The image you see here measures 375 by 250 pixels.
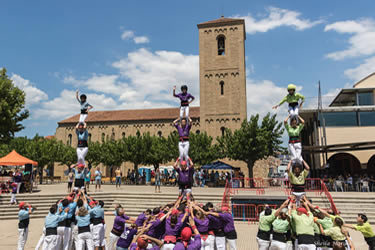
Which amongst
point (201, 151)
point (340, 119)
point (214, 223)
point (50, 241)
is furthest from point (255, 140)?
point (50, 241)

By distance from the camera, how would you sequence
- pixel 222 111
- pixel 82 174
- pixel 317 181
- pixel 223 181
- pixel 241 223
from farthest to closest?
pixel 222 111 < pixel 223 181 < pixel 317 181 < pixel 241 223 < pixel 82 174

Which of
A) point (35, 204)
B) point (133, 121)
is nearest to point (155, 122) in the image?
point (133, 121)

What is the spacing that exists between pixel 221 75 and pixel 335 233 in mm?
38588

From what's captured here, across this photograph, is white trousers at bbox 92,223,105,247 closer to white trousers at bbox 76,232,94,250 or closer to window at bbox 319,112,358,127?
white trousers at bbox 76,232,94,250

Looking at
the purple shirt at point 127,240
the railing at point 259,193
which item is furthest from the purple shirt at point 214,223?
the railing at point 259,193

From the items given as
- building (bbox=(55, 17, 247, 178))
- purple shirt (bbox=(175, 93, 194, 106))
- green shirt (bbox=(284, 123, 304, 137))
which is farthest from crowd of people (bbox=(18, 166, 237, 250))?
building (bbox=(55, 17, 247, 178))

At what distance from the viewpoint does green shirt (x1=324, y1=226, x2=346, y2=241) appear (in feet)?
22.3

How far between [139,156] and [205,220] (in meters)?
28.6

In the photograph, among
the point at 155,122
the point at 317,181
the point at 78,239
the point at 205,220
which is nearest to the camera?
the point at 205,220

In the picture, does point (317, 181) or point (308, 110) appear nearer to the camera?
point (317, 181)

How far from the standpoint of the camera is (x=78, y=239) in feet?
26.5

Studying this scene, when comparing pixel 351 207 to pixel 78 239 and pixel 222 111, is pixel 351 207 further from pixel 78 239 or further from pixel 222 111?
pixel 222 111

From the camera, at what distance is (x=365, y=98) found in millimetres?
31094

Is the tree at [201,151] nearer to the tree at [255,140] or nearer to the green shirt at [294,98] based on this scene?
the tree at [255,140]
